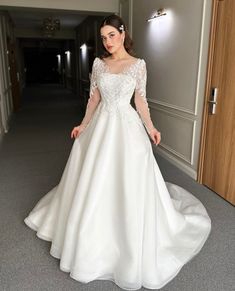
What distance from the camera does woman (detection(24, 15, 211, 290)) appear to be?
5.87ft

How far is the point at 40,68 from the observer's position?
886 inches

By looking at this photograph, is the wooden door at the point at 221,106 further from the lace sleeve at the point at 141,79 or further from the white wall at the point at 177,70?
the lace sleeve at the point at 141,79

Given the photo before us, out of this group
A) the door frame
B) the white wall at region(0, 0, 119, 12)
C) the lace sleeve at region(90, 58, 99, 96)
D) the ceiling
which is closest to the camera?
the lace sleeve at region(90, 58, 99, 96)

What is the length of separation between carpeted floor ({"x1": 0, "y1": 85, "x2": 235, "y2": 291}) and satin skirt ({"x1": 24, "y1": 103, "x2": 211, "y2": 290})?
0.30ft

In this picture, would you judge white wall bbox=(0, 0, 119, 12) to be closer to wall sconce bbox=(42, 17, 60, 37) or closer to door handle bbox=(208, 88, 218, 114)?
door handle bbox=(208, 88, 218, 114)

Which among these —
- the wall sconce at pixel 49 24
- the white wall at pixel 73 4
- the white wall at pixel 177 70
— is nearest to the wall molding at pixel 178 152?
the white wall at pixel 177 70

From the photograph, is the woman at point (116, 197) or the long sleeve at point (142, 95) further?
the long sleeve at point (142, 95)

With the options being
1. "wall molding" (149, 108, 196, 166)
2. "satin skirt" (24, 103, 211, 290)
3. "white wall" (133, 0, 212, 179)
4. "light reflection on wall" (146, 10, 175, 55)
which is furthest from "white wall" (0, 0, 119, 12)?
"satin skirt" (24, 103, 211, 290)

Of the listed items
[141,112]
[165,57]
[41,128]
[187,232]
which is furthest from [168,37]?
[41,128]

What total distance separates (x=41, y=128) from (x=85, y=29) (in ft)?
17.3

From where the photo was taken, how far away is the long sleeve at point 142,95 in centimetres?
192

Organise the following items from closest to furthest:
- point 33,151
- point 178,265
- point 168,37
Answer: point 178,265, point 168,37, point 33,151

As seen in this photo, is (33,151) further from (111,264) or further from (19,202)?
(111,264)

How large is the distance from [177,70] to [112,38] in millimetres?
1977
